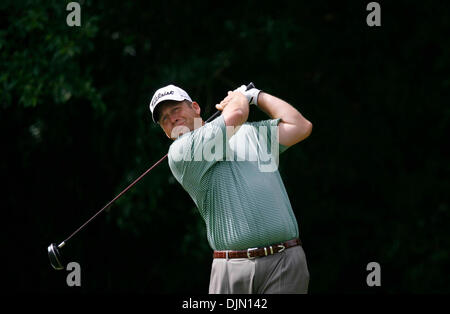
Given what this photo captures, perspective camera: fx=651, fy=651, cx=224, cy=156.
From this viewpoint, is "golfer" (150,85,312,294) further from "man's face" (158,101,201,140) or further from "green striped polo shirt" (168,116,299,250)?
"man's face" (158,101,201,140)

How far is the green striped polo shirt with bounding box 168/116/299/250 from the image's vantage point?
2.70 metres

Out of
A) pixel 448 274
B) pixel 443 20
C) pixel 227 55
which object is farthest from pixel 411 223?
pixel 227 55

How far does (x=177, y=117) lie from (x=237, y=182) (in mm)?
509

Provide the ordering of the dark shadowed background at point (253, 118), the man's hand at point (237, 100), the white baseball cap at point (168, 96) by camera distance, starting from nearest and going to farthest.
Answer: the man's hand at point (237, 100)
the white baseball cap at point (168, 96)
the dark shadowed background at point (253, 118)

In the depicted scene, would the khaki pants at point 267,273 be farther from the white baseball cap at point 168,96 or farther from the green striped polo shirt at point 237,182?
the white baseball cap at point 168,96

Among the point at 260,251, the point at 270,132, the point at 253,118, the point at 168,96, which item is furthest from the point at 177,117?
the point at 253,118

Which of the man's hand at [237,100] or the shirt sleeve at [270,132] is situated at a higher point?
the man's hand at [237,100]

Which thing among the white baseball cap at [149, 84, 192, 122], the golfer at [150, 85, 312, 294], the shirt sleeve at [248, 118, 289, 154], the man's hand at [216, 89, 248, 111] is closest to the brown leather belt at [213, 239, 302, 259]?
the golfer at [150, 85, 312, 294]

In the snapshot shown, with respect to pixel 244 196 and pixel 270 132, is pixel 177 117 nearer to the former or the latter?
pixel 270 132

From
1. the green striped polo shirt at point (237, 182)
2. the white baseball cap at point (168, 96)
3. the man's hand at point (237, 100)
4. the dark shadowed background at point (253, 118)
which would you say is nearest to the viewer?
the green striped polo shirt at point (237, 182)

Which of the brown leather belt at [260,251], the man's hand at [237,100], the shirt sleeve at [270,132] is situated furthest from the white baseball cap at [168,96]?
the brown leather belt at [260,251]

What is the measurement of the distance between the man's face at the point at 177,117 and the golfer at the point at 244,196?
0.17 metres

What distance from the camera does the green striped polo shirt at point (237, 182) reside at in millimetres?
2701

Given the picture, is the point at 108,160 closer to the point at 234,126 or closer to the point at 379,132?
the point at 379,132
